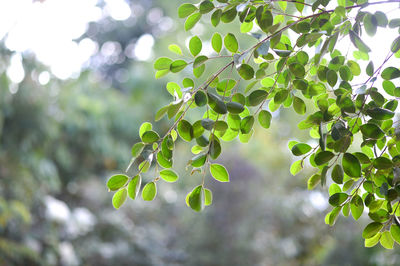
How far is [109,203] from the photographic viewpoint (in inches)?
167

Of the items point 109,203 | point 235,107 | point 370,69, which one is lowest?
point 235,107

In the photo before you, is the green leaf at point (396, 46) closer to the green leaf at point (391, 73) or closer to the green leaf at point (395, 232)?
the green leaf at point (391, 73)

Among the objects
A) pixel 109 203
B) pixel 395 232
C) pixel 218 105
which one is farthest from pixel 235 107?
pixel 109 203

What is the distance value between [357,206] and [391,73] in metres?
0.17

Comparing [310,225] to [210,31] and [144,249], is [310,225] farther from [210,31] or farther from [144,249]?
[210,31]

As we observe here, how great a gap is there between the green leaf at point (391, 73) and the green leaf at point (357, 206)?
0.15 metres

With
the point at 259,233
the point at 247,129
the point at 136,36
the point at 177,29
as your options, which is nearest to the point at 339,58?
the point at 247,129

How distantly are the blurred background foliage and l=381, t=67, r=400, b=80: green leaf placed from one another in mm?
2379

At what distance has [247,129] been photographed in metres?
0.51

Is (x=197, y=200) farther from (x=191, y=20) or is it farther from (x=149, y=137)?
(x=191, y=20)

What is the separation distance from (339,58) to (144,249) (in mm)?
3539

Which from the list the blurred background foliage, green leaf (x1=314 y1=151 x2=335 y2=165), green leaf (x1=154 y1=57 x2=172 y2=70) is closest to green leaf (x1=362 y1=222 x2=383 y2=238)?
green leaf (x1=314 y1=151 x2=335 y2=165)

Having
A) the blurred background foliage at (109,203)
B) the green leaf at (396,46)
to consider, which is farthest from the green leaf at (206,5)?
the blurred background foliage at (109,203)

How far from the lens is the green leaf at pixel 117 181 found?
1.60ft
